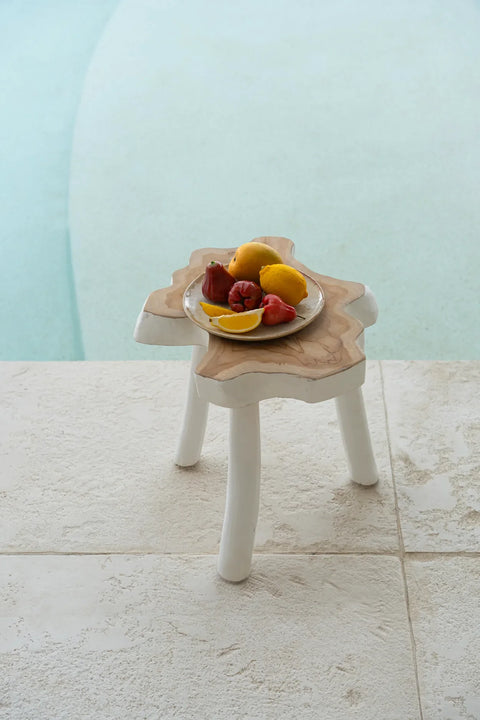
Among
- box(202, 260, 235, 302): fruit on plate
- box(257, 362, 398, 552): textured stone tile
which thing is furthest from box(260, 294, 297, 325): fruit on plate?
box(257, 362, 398, 552): textured stone tile

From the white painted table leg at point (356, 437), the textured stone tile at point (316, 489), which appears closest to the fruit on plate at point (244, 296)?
the white painted table leg at point (356, 437)

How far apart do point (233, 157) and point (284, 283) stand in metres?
2.51

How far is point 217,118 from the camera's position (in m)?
4.21

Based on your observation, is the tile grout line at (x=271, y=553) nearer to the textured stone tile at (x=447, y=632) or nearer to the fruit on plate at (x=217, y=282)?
the textured stone tile at (x=447, y=632)

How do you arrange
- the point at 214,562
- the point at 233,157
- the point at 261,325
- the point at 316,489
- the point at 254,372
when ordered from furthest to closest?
the point at 233,157
the point at 316,489
the point at 214,562
the point at 261,325
the point at 254,372

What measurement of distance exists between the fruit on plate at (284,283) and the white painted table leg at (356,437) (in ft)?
0.85

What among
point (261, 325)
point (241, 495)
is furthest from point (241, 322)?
point (241, 495)

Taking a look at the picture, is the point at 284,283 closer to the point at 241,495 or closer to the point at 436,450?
the point at 241,495

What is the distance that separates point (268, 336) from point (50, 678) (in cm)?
74

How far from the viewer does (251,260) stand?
160 centimetres

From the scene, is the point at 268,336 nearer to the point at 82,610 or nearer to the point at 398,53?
the point at 82,610

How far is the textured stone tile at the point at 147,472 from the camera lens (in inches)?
69.7

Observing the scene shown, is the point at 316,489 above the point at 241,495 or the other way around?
the other way around

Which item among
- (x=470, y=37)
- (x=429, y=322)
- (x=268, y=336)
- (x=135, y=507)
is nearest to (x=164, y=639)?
(x=135, y=507)
